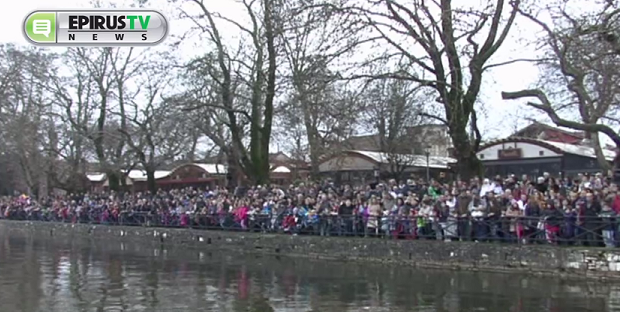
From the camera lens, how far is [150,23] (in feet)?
46.5

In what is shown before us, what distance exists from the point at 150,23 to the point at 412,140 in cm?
3416

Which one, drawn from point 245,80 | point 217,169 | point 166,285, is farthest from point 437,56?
point 217,169

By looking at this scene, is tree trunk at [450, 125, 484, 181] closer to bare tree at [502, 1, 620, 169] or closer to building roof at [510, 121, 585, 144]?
bare tree at [502, 1, 620, 169]

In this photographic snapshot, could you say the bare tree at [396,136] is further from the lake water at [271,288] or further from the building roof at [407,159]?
the lake water at [271,288]

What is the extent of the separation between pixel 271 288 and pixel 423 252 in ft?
19.2

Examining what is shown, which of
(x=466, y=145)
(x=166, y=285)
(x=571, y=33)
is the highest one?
(x=571, y=33)

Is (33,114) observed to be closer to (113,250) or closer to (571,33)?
(113,250)

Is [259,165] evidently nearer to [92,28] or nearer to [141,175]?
[92,28]

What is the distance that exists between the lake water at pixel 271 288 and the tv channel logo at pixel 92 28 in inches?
194

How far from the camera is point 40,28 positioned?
45.7ft

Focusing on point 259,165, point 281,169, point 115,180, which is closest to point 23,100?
point 115,180

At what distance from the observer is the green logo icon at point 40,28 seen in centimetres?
1389

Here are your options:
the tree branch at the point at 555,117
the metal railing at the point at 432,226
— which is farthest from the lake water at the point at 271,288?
the tree branch at the point at 555,117

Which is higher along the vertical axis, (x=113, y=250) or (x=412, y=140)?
(x=412, y=140)
